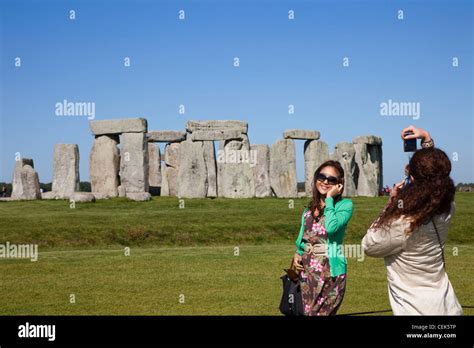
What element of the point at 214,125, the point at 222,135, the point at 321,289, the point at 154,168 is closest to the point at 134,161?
the point at 222,135

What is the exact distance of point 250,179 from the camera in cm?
2994

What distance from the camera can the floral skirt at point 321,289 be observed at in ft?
20.4

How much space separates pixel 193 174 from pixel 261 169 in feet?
14.4

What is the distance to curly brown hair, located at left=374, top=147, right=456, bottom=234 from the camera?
4.87 meters

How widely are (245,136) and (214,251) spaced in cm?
1614

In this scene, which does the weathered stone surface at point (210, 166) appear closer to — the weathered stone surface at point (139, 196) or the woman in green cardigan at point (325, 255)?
the weathered stone surface at point (139, 196)

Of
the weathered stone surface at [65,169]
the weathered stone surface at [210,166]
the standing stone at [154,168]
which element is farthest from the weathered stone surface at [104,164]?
the standing stone at [154,168]

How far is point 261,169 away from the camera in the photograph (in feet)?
107

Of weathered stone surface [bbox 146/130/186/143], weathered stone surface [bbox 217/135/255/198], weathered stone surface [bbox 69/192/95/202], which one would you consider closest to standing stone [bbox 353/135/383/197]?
weathered stone surface [bbox 217/135/255/198]

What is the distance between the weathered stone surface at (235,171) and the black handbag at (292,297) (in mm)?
23574

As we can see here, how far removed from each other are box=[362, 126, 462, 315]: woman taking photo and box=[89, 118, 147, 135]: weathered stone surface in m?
23.2

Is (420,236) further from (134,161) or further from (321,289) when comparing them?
(134,161)
